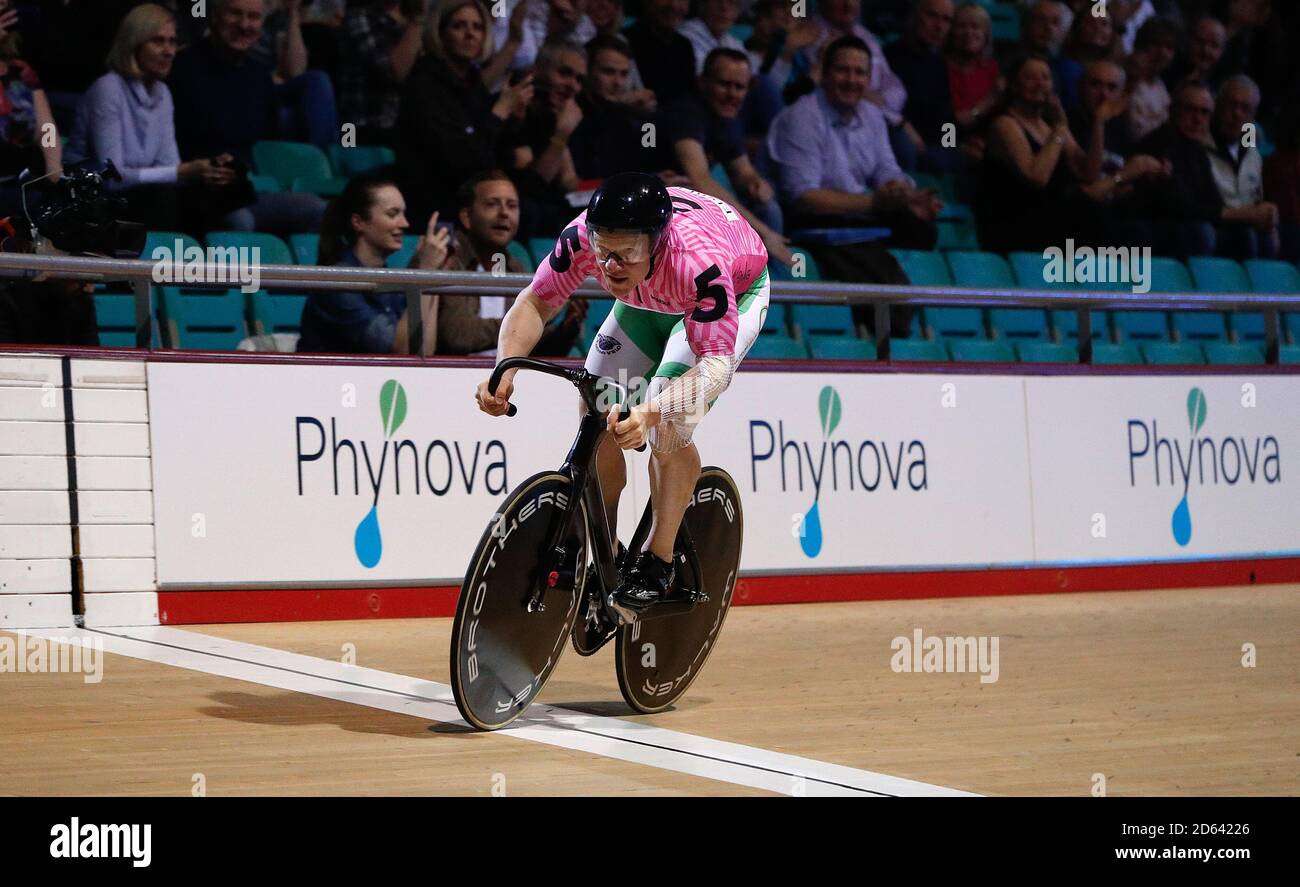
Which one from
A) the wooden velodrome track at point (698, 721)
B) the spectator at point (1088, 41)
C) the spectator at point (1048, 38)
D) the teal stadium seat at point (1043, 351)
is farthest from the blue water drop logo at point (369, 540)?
the spectator at point (1088, 41)

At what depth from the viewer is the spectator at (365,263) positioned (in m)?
7.59

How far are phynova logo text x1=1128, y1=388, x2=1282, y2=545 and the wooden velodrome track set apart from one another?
85.2 inches

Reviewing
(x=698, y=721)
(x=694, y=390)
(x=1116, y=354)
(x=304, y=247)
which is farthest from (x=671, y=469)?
(x=1116, y=354)

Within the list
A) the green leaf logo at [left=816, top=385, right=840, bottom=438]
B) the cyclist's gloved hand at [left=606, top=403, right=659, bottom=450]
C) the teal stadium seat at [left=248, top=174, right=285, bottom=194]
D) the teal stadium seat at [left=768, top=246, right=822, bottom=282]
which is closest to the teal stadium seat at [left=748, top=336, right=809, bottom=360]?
the teal stadium seat at [left=768, top=246, right=822, bottom=282]

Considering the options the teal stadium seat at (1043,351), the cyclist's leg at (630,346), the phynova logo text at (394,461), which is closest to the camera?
the cyclist's leg at (630,346)

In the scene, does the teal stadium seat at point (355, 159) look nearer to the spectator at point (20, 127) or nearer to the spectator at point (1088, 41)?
the spectator at point (20, 127)

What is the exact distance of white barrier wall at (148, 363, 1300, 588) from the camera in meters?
7.07

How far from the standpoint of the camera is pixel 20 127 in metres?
7.95

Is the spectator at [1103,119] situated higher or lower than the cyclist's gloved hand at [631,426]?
higher

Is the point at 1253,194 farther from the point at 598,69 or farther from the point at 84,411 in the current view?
the point at 84,411

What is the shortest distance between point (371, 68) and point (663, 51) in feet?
6.05

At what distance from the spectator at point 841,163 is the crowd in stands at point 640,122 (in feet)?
0.06

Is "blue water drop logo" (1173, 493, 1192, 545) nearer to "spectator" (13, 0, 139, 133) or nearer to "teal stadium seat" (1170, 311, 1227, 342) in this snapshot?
"teal stadium seat" (1170, 311, 1227, 342)
